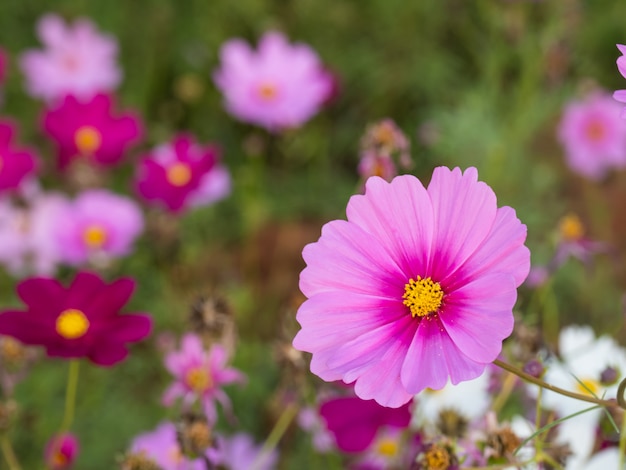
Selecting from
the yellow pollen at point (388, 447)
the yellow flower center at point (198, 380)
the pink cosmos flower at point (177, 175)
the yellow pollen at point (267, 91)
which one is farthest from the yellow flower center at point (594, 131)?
the yellow flower center at point (198, 380)

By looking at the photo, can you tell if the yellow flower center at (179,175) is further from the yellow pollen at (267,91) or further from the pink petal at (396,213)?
the pink petal at (396,213)

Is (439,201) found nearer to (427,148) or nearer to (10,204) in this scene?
(10,204)

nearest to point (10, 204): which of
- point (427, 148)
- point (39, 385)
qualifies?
point (39, 385)

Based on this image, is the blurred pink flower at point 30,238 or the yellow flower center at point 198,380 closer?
the yellow flower center at point 198,380

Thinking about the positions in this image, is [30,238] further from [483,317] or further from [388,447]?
[483,317]

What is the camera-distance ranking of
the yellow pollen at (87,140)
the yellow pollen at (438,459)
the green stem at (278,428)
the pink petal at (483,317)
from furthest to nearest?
the yellow pollen at (87,140), the green stem at (278,428), the yellow pollen at (438,459), the pink petal at (483,317)

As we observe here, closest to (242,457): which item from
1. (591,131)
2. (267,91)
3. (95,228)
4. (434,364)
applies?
(95,228)
